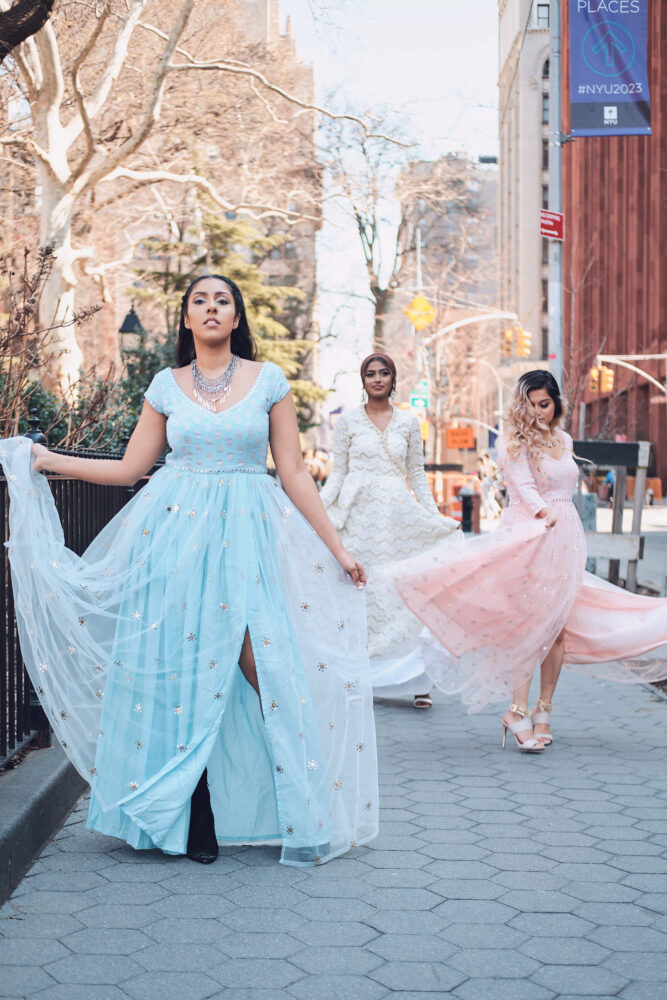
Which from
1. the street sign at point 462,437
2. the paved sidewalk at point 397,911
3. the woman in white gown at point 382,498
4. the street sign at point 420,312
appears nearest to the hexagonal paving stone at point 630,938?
the paved sidewalk at point 397,911

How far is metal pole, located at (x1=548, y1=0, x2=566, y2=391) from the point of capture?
19203 millimetres

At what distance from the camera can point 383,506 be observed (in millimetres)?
8109

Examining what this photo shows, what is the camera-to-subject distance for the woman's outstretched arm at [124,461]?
4.61 metres

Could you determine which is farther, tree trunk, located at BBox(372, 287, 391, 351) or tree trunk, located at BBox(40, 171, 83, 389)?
tree trunk, located at BBox(372, 287, 391, 351)

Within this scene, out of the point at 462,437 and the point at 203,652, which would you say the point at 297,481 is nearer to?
the point at 203,652

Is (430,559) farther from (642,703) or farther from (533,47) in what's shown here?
(533,47)

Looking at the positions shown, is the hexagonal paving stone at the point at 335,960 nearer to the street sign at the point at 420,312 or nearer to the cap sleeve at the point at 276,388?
the cap sleeve at the point at 276,388

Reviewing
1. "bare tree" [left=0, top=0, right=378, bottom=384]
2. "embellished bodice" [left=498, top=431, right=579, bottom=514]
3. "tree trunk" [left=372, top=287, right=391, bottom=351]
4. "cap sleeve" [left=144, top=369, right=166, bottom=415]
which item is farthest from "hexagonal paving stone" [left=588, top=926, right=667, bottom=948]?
"tree trunk" [left=372, top=287, right=391, bottom=351]

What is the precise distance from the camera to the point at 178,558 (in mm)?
4605

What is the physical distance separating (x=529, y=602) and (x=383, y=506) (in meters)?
1.74

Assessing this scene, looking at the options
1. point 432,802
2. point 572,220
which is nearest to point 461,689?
point 432,802

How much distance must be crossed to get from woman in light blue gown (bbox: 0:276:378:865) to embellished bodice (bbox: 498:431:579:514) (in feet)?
7.04

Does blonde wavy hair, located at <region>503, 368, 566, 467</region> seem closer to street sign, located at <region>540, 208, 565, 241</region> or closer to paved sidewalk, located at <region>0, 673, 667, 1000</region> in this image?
paved sidewalk, located at <region>0, 673, 667, 1000</region>

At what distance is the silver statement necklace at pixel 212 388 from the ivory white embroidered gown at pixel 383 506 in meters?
3.29
